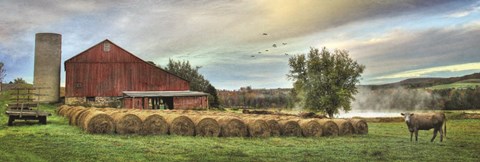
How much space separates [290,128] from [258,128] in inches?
72.2

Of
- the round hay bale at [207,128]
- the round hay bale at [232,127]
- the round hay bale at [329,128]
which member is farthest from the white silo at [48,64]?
the round hay bale at [329,128]

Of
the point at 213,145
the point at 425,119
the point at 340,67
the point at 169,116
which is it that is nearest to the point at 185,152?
the point at 213,145

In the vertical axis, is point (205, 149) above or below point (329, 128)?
below

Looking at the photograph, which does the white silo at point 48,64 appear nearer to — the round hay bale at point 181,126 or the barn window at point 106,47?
the barn window at point 106,47

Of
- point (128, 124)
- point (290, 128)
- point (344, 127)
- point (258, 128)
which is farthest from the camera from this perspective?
point (344, 127)

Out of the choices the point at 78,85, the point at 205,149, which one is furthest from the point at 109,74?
the point at 205,149

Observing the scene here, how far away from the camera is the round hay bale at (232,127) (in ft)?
62.0

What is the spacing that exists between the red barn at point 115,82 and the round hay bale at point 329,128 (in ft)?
99.8

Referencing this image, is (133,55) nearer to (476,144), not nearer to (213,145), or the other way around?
(213,145)

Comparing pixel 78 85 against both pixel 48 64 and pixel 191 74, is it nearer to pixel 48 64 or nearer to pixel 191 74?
pixel 48 64

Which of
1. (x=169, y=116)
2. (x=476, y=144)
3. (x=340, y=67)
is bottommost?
(x=476, y=144)

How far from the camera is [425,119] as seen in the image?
62.0ft

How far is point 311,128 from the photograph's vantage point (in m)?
20.2

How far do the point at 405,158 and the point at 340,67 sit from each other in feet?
118
